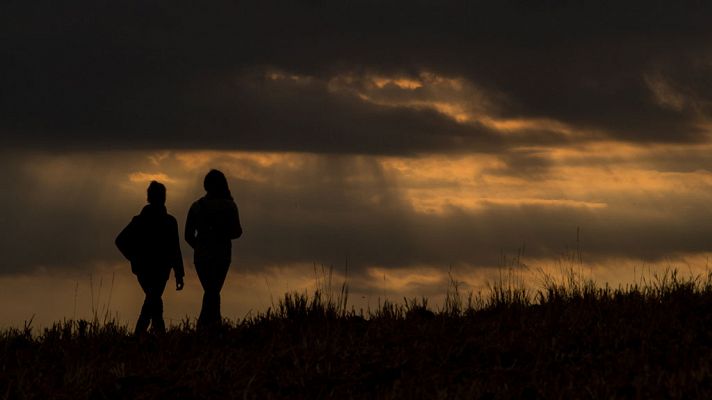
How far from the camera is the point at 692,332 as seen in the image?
30.0 feet

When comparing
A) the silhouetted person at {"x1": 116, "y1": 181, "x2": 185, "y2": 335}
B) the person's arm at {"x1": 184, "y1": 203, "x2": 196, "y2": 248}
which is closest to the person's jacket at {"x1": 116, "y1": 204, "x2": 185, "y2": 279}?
the silhouetted person at {"x1": 116, "y1": 181, "x2": 185, "y2": 335}

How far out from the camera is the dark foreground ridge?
7852 millimetres

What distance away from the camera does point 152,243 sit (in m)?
12.7

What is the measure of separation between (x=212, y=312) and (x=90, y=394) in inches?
179

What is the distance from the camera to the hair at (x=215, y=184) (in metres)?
12.5

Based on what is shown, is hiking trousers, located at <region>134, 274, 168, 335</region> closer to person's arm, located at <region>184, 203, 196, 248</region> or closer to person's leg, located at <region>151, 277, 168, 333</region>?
person's leg, located at <region>151, 277, 168, 333</region>

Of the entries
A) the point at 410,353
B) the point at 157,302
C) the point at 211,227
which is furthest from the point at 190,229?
the point at 410,353

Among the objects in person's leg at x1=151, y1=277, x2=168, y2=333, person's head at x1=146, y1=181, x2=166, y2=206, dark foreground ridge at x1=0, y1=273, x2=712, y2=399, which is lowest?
dark foreground ridge at x1=0, y1=273, x2=712, y2=399

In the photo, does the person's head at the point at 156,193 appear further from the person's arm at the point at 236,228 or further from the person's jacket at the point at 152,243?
the person's arm at the point at 236,228

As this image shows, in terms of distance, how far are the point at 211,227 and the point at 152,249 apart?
33.3 inches

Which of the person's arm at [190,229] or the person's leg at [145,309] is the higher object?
the person's arm at [190,229]

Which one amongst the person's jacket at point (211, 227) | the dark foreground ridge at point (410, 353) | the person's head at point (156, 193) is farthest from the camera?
the person's head at point (156, 193)

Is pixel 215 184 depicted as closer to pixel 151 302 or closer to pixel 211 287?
pixel 211 287

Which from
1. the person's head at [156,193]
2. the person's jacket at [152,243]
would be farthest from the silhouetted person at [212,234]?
the person's head at [156,193]
